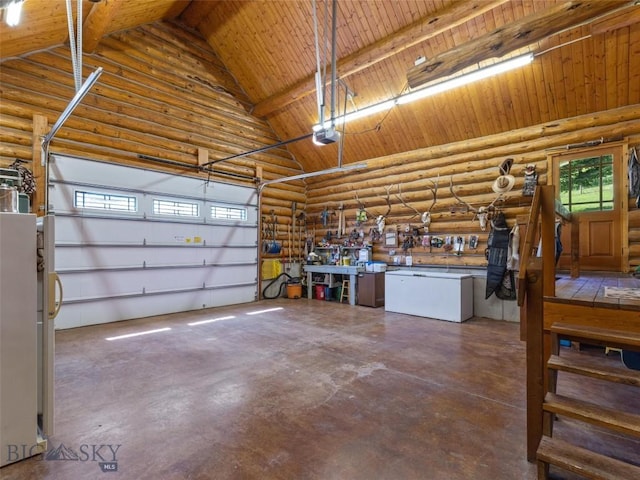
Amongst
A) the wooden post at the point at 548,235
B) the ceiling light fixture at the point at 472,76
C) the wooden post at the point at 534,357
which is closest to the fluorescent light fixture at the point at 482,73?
the ceiling light fixture at the point at 472,76

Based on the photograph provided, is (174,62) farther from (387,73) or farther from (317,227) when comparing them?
(317,227)

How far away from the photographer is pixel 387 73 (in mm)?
6703

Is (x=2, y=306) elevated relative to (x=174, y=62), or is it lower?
lower

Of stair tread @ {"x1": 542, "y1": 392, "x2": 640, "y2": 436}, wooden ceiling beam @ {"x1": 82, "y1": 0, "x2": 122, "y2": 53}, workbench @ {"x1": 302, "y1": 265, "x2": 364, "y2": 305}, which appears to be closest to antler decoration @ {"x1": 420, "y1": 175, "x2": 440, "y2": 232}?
workbench @ {"x1": 302, "y1": 265, "x2": 364, "y2": 305}

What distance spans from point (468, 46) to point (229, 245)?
6.53 metres

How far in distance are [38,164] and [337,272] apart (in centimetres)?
644

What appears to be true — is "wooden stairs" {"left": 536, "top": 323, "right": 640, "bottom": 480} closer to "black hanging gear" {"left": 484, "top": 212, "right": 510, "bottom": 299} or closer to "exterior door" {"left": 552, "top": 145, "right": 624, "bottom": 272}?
"exterior door" {"left": 552, "top": 145, "right": 624, "bottom": 272}

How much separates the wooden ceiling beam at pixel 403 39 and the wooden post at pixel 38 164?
16.5ft

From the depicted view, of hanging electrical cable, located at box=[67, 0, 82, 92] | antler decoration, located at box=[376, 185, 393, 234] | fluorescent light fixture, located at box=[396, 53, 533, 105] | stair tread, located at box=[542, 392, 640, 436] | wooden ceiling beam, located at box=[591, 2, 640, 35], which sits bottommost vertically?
stair tread, located at box=[542, 392, 640, 436]

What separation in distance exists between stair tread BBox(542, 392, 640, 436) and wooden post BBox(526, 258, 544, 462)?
85mm

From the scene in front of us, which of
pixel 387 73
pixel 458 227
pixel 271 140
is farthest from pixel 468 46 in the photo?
pixel 271 140

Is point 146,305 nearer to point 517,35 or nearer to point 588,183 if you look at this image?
point 517,35

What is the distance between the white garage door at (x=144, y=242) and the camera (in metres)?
5.86

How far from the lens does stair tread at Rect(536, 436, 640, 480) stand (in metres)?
1.79
